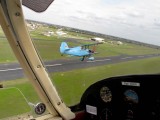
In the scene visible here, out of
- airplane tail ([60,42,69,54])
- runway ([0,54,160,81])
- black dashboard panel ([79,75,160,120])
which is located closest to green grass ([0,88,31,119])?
runway ([0,54,160,81])

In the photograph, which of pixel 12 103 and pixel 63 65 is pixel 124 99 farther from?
pixel 12 103

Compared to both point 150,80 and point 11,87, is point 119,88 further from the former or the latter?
point 11,87

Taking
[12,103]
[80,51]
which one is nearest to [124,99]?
[80,51]

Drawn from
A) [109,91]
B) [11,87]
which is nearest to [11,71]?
[11,87]

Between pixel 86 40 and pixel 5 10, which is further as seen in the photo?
pixel 86 40

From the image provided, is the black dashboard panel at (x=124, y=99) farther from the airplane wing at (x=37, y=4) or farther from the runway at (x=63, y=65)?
the airplane wing at (x=37, y=4)

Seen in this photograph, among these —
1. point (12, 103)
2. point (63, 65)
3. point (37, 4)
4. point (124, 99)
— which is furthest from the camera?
point (63, 65)
